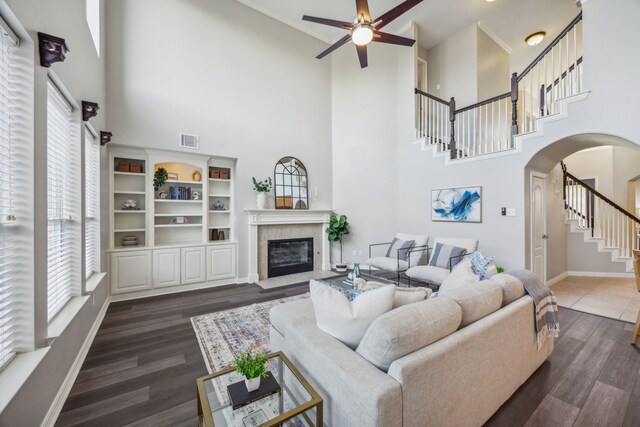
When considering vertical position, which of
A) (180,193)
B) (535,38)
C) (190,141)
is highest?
(535,38)

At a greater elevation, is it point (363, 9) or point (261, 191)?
point (363, 9)

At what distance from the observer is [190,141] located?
4.62 metres

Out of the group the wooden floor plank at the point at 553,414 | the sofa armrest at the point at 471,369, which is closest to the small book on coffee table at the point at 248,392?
the sofa armrest at the point at 471,369

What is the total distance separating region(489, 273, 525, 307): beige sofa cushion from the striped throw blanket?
11 centimetres

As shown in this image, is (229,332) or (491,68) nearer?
(229,332)

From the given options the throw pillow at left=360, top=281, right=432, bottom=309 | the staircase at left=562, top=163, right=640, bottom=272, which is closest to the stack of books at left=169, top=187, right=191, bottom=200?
the throw pillow at left=360, top=281, right=432, bottom=309

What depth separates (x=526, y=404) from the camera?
6.22ft

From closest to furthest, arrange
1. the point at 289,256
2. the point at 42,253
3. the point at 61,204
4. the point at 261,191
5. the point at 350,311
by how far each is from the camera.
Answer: the point at 350,311, the point at 42,253, the point at 61,204, the point at 261,191, the point at 289,256

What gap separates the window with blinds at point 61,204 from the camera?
210cm

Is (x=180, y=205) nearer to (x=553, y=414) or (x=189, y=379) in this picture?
(x=189, y=379)

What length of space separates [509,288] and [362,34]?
3214mm

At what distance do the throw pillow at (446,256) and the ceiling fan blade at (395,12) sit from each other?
3.40m

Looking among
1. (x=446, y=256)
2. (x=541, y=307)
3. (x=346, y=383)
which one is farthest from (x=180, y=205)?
(x=541, y=307)

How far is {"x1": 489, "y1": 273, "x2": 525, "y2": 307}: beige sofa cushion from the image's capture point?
79.3 inches
